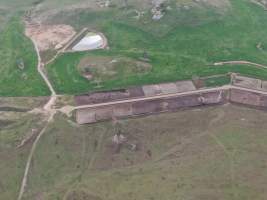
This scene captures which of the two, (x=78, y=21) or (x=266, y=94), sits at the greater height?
(x=78, y=21)

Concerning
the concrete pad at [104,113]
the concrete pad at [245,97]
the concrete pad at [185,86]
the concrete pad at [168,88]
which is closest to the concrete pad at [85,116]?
the concrete pad at [104,113]

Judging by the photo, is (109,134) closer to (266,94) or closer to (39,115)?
(39,115)

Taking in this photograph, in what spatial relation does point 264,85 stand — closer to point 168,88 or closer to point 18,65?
point 168,88

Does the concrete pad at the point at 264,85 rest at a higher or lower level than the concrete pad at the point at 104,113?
higher

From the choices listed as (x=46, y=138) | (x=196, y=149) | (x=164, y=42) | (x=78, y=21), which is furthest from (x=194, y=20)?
(x=46, y=138)

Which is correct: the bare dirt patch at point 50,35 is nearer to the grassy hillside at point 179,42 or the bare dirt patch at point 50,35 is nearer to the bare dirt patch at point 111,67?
the grassy hillside at point 179,42

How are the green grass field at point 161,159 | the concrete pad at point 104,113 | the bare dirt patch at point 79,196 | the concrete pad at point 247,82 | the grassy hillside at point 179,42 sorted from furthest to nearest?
the grassy hillside at point 179,42 → the concrete pad at point 247,82 → the concrete pad at point 104,113 → the green grass field at point 161,159 → the bare dirt patch at point 79,196
